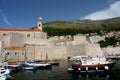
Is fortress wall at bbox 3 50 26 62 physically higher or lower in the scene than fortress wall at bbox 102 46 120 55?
lower

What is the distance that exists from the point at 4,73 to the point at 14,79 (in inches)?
57.2

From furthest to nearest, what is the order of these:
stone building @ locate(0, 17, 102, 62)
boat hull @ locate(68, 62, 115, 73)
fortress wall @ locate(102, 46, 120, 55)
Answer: fortress wall @ locate(102, 46, 120, 55), stone building @ locate(0, 17, 102, 62), boat hull @ locate(68, 62, 115, 73)

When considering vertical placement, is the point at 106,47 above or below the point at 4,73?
above

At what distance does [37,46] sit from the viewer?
53.5m

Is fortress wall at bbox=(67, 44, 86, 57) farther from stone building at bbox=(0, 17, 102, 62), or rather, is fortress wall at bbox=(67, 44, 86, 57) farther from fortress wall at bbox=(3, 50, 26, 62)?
fortress wall at bbox=(3, 50, 26, 62)

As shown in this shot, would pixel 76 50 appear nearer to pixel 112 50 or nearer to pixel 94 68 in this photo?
pixel 112 50

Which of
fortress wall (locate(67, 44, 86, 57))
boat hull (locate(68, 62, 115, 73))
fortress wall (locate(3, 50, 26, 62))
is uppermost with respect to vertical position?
fortress wall (locate(67, 44, 86, 57))

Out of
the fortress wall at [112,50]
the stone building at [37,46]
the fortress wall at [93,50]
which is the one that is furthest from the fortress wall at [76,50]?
the fortress wall at [112,50]

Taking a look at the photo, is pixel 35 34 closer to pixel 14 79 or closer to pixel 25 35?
pixel 25 35

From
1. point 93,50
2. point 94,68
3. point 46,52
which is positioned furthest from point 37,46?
point 94,68

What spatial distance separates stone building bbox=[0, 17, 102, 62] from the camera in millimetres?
50469

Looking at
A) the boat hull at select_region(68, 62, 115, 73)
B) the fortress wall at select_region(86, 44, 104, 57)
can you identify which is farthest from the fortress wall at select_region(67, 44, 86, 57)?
the boat hull at select_region(68, 62, 115, 73)

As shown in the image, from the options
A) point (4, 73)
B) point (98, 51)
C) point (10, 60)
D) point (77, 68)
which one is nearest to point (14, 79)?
point (4, 73)

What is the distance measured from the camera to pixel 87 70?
31797 mm
